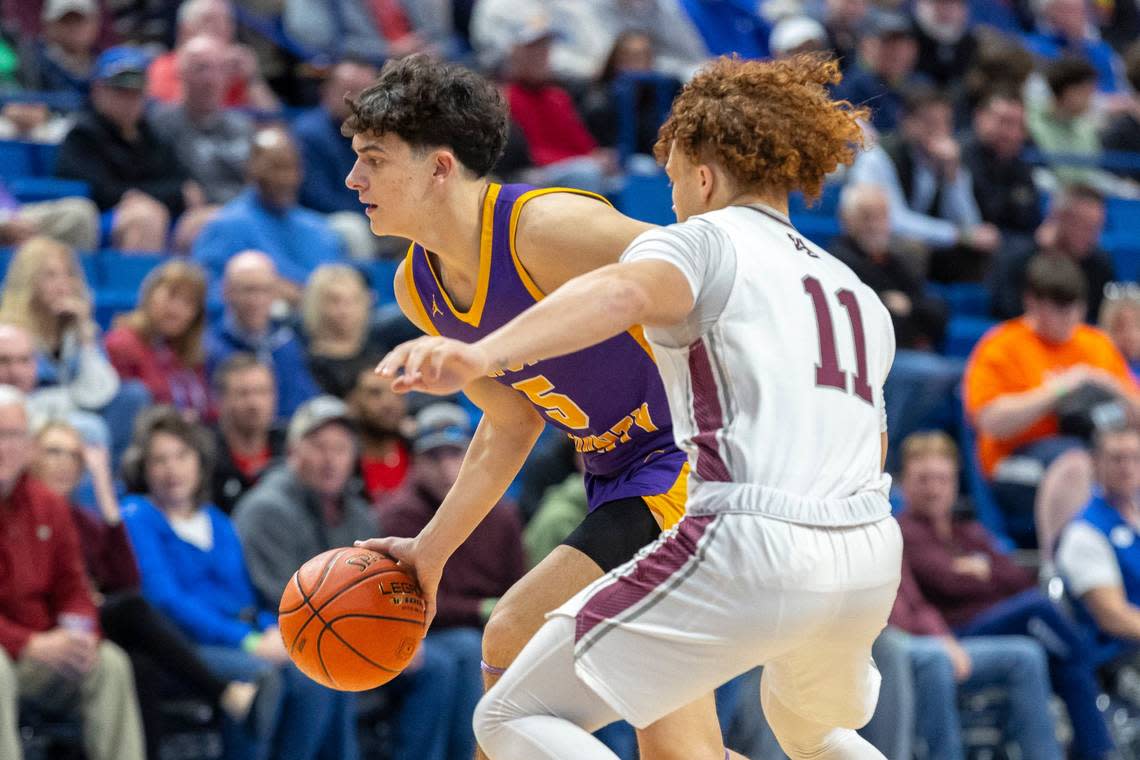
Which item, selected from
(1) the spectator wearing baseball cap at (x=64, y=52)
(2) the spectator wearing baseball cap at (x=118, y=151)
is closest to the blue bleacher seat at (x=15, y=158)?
(2) the spectator wearing baseball cap at (x=118, y=151)

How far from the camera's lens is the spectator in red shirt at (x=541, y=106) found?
A: 434 inches

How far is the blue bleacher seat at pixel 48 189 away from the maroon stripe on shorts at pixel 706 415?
21.5ft

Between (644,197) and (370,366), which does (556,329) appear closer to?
(370,366)

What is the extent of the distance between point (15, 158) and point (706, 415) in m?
7.13

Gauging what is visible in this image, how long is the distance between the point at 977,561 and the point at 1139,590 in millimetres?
753

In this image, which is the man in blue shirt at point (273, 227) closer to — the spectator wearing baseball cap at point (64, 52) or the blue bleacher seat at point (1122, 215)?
the spectator wearing baseball cap at point (64, 52)

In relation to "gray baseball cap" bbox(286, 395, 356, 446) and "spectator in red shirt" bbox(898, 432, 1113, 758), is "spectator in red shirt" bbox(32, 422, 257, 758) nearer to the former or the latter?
"gray baseball cap" bbox(286, 395, 356, 446)

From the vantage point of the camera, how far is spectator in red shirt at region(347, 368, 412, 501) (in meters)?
7.99

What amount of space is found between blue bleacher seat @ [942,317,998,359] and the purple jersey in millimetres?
6195

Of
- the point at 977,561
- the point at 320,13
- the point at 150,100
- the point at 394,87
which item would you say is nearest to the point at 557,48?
the point at 320,13

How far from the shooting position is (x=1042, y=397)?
9.03m

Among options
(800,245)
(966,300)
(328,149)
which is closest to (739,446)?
(800,245)

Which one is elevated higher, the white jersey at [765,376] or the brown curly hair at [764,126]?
the brown curly hair at [764,126]

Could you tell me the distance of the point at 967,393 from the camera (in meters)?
9.34
